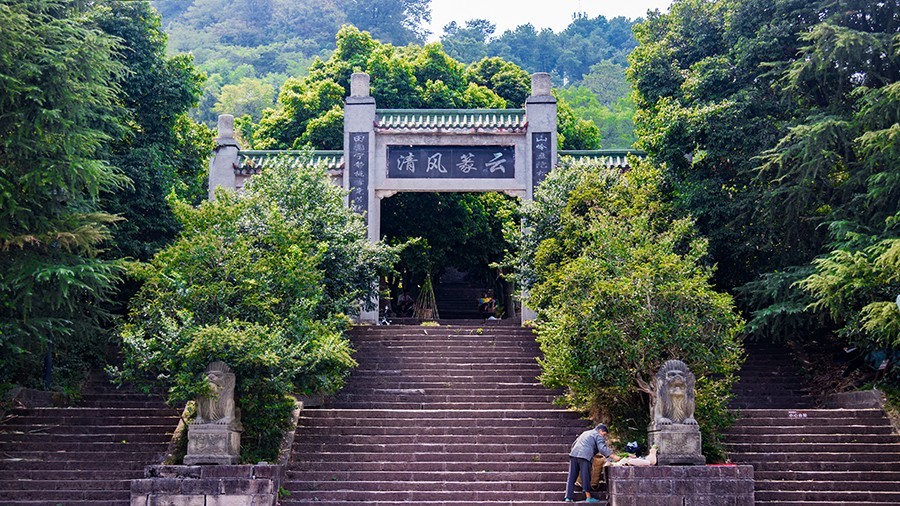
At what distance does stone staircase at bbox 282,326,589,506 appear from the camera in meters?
14.6

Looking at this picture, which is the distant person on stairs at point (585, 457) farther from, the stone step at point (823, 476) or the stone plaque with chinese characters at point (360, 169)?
the stone plaque with chinese characters at point (360, 169)

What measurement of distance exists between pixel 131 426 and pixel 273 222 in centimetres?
368

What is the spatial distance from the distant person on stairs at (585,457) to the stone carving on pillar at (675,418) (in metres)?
0.69

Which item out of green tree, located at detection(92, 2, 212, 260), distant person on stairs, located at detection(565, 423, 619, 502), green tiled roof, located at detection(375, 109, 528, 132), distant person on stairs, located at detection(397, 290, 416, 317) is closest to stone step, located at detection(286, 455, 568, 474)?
distant person on stairs, located at detection(565, 423, 619, 502)

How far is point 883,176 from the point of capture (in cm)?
1641

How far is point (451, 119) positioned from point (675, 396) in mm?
11820

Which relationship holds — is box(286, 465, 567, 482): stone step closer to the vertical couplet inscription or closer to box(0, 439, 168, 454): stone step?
box(0, 439, 168, 454): stone step

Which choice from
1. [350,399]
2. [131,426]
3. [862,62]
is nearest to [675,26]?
[862,62]

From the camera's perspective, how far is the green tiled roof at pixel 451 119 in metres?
24.2

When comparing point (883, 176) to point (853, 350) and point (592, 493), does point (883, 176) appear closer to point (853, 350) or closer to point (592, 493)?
point (853, 350)

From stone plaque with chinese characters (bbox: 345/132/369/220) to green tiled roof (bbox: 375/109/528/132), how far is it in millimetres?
517

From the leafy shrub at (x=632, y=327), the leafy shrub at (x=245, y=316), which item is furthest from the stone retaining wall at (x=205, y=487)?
the leafy shrub at (x=632, y=327)

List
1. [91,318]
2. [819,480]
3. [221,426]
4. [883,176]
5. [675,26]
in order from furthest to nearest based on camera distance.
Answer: [675,26]
[91,318]
[883,176]
[819,480]
[221,426]

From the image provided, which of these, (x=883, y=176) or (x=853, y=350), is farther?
(x=853, y=350)
